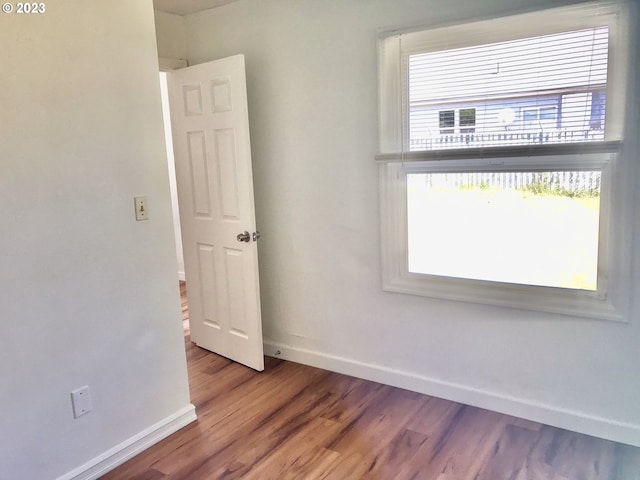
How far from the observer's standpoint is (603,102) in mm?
2150

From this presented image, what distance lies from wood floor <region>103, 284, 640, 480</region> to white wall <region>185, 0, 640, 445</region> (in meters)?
0.15

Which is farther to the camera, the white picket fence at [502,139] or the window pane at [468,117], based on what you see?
the window pane at [468,117]

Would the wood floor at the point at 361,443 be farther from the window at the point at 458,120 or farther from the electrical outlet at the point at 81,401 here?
the window at the point at 458,120

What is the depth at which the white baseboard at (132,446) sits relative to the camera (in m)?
2.17

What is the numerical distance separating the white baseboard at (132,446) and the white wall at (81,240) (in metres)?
0.01

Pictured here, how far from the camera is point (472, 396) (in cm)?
268

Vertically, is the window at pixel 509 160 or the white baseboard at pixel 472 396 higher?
the window at pixel 509 160

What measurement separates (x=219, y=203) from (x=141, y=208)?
94 centimetres

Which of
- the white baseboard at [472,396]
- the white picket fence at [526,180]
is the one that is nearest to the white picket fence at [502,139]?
the white picket fence at [526,180]

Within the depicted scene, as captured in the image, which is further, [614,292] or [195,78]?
[195,78]

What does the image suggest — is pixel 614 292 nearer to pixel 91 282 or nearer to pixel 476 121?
pixel 476 121

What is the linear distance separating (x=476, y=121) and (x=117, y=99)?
5.64 feet

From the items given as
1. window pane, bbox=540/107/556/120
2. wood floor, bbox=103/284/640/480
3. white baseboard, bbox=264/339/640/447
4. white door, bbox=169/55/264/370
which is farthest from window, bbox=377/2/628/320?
white door, bbox=169/55/264/370

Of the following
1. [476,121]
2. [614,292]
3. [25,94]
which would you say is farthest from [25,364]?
[614,292]
